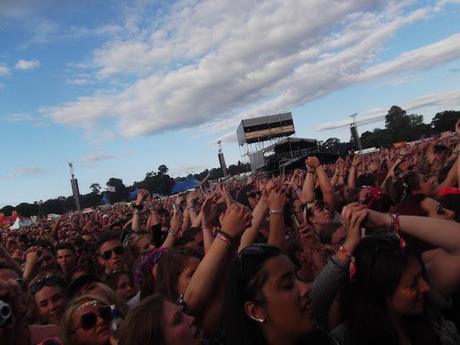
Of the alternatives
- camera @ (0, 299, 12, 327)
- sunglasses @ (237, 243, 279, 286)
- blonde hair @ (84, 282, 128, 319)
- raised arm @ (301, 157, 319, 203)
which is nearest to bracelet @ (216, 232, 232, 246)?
sunglasses @ (237, 243, 279, 286)

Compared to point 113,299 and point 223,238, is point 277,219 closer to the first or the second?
point 223,238

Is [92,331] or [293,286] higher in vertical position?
[293,286]

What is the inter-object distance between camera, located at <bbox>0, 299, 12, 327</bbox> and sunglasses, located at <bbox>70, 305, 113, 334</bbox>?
23.6 inches

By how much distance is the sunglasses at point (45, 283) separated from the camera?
151 inches

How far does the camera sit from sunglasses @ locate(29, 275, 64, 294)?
12.6 feet

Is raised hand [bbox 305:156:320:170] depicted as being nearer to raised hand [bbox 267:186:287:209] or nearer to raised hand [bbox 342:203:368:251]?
raised hand [bbox 267:186:287:209]

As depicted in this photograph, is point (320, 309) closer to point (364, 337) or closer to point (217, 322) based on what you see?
point (364, 337)

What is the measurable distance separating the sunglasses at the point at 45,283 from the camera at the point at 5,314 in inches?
Answer: 70.1

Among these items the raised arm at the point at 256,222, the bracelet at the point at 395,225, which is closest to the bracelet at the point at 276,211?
the raised arm at the point at 256,222

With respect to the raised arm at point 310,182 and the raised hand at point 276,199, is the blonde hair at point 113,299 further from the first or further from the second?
the raised arm at point 310,182

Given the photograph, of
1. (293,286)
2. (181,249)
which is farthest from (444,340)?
(181,249)

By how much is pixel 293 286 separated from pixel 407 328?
715 mm

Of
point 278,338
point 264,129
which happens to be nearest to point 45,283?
point 278,338

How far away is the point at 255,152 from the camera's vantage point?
167ft
